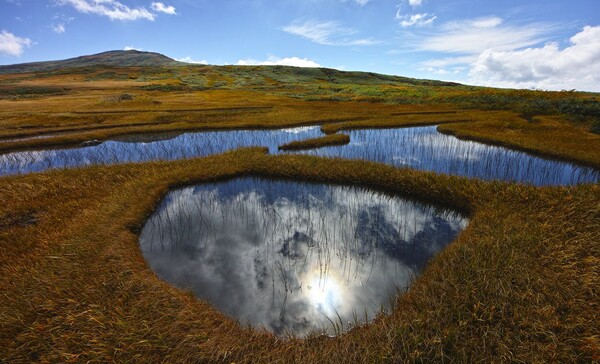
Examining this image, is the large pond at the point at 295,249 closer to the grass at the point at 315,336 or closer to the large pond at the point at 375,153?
the grass at the point at 315,336

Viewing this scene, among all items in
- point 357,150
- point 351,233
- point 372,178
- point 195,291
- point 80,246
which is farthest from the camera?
point 357,150

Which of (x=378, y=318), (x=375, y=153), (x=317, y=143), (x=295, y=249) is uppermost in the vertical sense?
(x=317, y=143)

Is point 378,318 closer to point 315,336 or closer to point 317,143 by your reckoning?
point 315,336

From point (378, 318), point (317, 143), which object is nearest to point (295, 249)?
point (378, 318)

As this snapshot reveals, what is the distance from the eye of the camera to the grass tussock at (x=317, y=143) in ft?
98.9

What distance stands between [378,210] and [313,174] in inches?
253

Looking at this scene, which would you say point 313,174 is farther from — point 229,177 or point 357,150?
point 357,150

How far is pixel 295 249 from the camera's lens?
12.9 metres

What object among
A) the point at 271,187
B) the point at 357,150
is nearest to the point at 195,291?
the point at 271,187

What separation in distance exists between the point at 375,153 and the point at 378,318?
21697 mm

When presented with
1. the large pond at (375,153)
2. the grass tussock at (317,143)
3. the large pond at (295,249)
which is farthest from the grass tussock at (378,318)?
the grass tussock at (317,143)

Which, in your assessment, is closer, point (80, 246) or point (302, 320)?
point (302, 320)

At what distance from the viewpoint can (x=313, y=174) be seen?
2128 cm

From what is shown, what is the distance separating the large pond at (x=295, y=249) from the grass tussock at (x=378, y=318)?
1127mm
